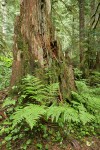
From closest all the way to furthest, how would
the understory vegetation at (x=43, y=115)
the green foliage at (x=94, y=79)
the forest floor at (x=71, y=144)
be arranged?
the understory vegetation at (x=43, y=115)
the forest floor at (x=71, y=144)
the green foliage at (x=94, y=79)

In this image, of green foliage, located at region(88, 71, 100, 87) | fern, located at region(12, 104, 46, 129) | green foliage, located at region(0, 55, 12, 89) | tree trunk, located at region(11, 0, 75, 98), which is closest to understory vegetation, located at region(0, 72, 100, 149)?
fern, located at region(12, 104, 46, 129)

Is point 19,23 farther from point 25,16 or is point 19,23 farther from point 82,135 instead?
point 82,135

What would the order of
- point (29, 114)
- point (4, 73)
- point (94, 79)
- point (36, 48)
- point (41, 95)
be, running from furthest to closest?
point (94, 79) → point (4, 73) → point (36, 48) → point (41, 95) → point (29, 114)

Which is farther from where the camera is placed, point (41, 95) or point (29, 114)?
point (41, 95)

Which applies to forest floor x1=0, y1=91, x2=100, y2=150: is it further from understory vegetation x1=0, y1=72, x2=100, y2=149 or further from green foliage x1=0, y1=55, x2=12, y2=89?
green foliage x1=0, y1=55, x2=12, y2=89

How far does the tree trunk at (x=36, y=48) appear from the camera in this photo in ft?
16.3

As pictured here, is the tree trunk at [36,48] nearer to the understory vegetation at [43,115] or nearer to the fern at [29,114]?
the understory vegetation at [43,115]

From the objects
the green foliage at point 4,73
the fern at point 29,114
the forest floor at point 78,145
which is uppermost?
the green foliage at point 4,73

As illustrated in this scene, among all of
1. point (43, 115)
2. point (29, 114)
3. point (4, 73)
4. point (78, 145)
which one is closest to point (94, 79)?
point (4, 73)

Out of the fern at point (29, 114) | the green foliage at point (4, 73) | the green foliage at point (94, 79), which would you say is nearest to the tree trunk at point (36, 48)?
the fern at point (29, 114)

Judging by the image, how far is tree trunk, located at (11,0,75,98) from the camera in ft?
16.3

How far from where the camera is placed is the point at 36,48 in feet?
16.5

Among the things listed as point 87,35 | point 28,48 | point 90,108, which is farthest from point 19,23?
point 87,35

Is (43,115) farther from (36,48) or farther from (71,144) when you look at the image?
(36,48)
